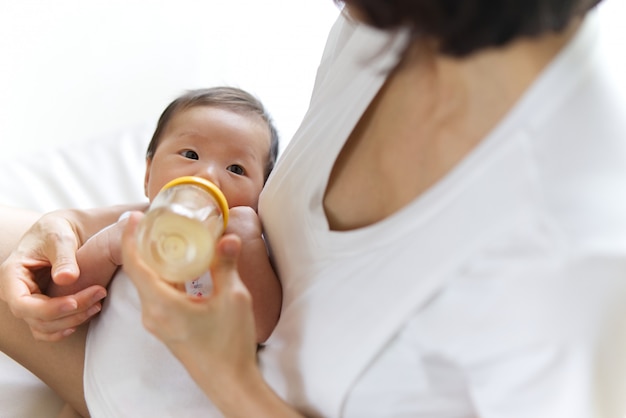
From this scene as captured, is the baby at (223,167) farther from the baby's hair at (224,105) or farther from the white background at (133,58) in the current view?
the white background at (133,58)

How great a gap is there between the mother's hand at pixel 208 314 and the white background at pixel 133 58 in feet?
3.12

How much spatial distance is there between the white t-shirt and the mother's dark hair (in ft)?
0.28

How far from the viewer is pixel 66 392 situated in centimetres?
A: 124

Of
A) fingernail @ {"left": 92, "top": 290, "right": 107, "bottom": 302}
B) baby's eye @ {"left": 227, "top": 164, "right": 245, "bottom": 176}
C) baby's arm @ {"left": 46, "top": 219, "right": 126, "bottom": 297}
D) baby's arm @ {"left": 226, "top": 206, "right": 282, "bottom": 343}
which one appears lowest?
baby's arm @ {"left": 226, "top": 206, "right": 282, "bottom": 343}

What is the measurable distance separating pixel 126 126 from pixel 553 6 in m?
1.35

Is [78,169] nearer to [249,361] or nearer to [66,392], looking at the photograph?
[66,392]

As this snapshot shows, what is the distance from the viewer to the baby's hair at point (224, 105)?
1360 mm

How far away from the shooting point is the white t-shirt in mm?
750

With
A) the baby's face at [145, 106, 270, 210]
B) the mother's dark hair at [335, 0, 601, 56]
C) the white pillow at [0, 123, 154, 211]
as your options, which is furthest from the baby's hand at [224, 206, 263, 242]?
the white pillow at [0, 123, 154, 211]

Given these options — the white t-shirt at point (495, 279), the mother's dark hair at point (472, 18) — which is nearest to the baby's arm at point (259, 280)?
the white t-shirt at point (495, 279)

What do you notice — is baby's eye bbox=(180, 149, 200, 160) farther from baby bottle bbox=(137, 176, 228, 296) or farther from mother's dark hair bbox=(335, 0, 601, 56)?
mother's dark hair bbox=(335, 0, 601, 56)

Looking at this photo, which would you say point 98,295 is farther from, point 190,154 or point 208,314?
point 208,314

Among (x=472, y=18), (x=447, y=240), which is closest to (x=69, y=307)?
(x=447, y=240)

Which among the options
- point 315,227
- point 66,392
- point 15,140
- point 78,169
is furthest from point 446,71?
point 15,140
